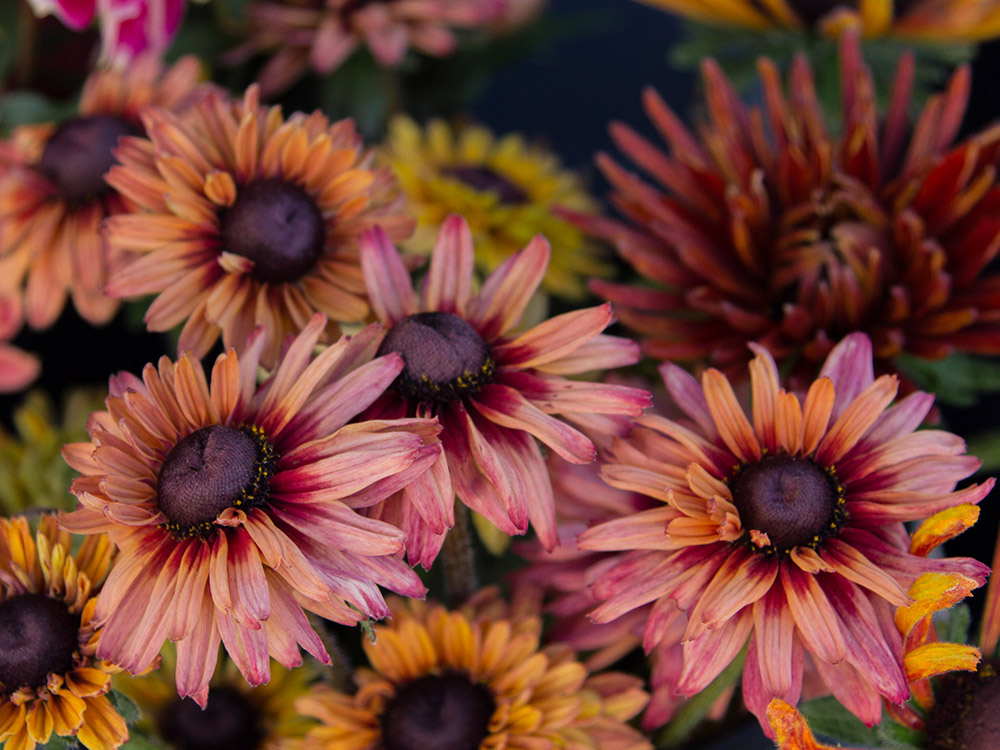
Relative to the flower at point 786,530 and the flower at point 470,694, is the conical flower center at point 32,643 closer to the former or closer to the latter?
the flower at point 470,694

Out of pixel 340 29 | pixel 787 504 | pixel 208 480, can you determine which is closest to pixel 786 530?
pixel 787 504

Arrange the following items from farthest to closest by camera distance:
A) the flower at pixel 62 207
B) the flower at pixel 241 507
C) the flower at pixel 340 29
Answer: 1. the flower at pixel 340 29
2. the flower at pixel 62 207
3. the flower at pixel 241 507

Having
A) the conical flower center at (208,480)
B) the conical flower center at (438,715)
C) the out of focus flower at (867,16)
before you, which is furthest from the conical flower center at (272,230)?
the out of focus flower at (867,16)

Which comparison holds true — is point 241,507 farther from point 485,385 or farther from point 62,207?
point 62,207

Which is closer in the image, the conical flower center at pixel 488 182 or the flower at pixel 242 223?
the flower at pixel 242 223

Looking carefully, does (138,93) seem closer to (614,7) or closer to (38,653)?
(38,653)

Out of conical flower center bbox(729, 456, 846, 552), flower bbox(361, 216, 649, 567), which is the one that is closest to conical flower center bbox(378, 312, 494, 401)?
flower bbox(361, 216, 649, 567)
